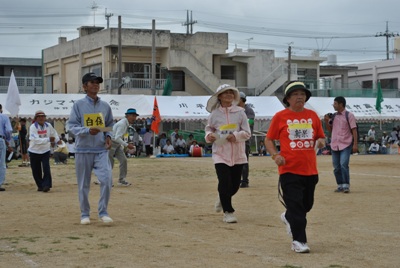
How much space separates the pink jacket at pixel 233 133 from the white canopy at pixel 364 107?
→ 29652mm

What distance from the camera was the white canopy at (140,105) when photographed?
35.1m

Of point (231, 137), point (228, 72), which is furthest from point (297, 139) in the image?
point (228, 72)

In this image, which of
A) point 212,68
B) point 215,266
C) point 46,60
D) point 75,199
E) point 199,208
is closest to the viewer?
point 215,266

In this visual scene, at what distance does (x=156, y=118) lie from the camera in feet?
118

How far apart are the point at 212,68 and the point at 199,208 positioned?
48.1 metres

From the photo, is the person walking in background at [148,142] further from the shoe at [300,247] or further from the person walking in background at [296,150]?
the shoe at [300,247]

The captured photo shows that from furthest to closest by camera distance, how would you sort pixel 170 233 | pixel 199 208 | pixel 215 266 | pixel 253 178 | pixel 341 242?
pixel 253 178 → pixel 199 208 → pixel 170 233 → pixel 341 242 → pixel 215 266

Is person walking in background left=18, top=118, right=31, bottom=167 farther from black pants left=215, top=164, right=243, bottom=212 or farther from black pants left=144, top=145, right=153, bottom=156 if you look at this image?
black pants left=215, top=164, right=243, bottom=212

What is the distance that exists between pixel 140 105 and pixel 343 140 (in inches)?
899

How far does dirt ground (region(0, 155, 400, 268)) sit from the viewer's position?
7.44 m

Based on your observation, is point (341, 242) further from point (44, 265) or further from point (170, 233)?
point (44, 265)

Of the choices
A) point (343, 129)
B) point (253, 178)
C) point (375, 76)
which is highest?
point (375, 76)

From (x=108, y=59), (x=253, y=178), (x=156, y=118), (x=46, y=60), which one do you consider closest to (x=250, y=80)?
(x=108, y=59)

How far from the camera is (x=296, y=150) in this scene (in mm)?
8156
